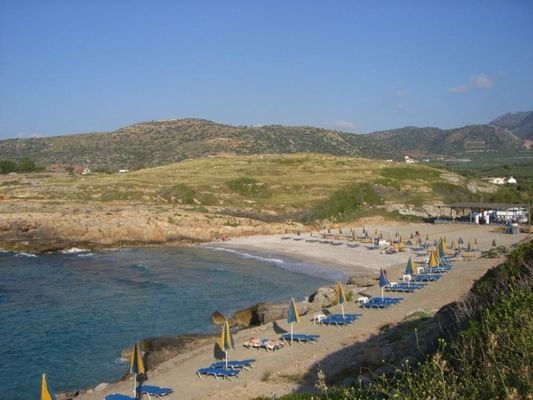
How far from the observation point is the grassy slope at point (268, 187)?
76.4 metres

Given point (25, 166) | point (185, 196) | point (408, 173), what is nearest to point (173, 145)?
point (25, 166)

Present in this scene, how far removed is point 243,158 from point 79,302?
81585 millimetres

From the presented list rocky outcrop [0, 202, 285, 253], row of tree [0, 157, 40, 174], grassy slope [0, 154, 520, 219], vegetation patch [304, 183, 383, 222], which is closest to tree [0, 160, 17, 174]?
row of tree [0, 157, 40, 174]

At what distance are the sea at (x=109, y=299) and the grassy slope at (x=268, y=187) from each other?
2094 cm

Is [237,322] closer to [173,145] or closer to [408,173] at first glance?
[408,173]

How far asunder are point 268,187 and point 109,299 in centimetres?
5071

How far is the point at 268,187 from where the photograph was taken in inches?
3349

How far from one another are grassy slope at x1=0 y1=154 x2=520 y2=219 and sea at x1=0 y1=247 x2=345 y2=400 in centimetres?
2094

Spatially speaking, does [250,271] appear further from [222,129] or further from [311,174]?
[222,129]

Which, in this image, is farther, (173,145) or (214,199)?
(173,145)

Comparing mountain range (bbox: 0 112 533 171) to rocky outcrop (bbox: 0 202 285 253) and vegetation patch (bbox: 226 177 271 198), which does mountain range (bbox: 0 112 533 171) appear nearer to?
vegetation patch (bbox: 226 177 271 198)

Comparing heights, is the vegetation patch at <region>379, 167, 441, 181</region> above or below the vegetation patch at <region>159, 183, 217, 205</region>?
above

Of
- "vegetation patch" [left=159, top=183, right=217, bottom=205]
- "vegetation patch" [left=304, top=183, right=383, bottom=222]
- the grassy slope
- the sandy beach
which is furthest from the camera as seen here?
"vegetation patch" [left=159, top=183, right=217, bottom=205]

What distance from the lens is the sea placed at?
24047 millimetres
